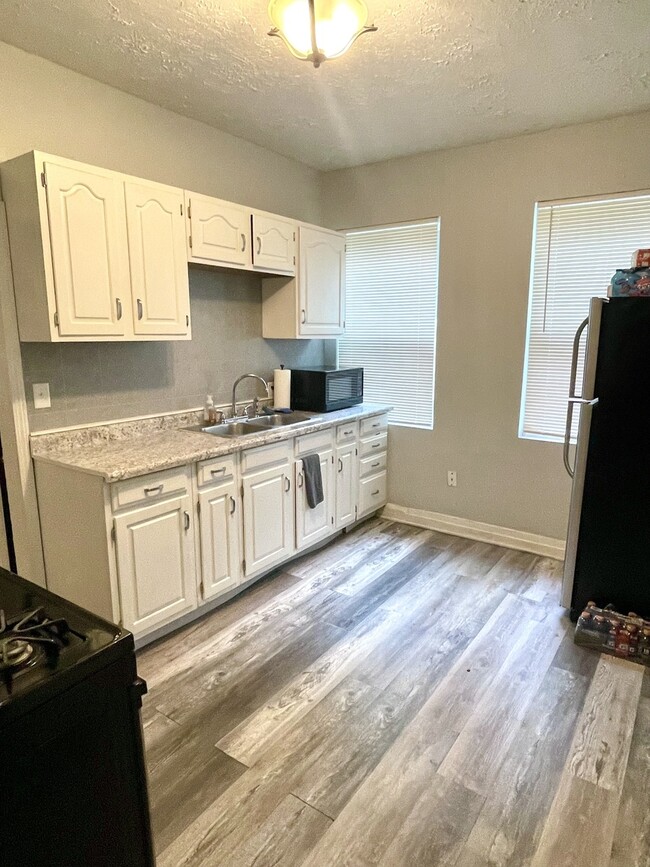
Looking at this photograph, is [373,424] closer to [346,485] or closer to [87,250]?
[346,485]

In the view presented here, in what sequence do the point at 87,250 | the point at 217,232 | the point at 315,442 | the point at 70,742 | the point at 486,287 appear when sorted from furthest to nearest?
the point at 486,287 → the point at 315,442 → the point at 217,232 → the point at 87,250 → the point at 70,742

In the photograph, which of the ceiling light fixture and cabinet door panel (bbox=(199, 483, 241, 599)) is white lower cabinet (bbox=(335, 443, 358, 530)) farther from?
the ceiling light fixture

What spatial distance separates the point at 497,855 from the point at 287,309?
305 centimetres

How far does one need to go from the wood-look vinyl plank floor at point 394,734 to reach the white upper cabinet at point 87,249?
1.58m

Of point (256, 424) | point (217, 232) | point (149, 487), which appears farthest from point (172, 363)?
point (149, 487)

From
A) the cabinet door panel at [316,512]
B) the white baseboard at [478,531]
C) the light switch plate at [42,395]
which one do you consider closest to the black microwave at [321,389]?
the cabinet door panel at [316,512]

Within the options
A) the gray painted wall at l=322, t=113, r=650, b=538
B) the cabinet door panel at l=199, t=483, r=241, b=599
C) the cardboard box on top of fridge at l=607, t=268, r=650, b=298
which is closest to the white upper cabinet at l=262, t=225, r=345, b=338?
the gray painted wall at l=322, t=113, r=650, b=538

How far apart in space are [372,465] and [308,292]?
136cm

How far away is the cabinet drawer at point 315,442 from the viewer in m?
3.23

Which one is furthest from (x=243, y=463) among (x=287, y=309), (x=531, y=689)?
(x=531, y=689)

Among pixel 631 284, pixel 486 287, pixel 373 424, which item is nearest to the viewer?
pixel 631 284

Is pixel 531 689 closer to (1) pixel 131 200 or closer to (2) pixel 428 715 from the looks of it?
(2) pixel 428 715

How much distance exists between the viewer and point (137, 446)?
264 cm

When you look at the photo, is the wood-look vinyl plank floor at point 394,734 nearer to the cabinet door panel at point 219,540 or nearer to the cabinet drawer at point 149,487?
the cabinet door panel at point 219,540
